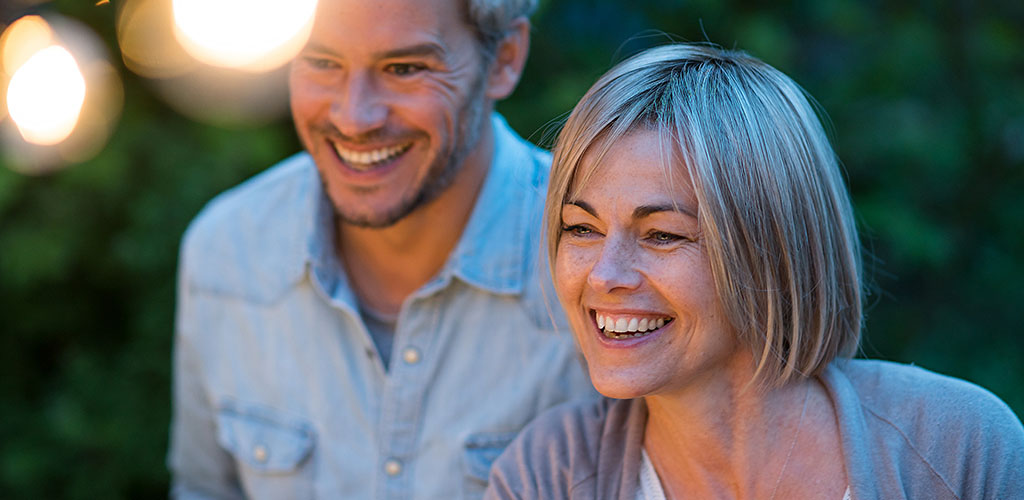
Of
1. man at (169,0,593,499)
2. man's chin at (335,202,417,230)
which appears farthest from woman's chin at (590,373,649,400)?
man's chin at (335,202,417,230)

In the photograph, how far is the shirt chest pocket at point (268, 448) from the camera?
2.39 metres

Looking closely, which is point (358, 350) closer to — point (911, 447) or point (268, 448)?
point (268, 448)

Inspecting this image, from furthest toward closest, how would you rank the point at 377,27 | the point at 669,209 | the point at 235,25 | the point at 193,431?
1. the point at 193,431
2. the point at 377,27
3. the point at 235,25
4. the point at 669,209

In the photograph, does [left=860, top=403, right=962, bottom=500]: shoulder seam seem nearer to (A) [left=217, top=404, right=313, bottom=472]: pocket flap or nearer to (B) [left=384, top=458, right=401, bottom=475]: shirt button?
(B) [left=384, top=458, right=401, bottom=475]: shirt button

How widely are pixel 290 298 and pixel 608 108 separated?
1156 mm

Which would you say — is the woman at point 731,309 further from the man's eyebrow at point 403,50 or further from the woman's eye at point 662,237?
the man's eyebrow at point 403,50

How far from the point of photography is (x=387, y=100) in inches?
84.8

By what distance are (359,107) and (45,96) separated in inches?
→ 25.2

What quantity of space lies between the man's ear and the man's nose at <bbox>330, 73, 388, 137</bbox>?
1.03 feet

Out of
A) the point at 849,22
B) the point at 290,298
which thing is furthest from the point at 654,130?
the point at 849,22

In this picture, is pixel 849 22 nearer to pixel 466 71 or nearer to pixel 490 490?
pixel 466 71

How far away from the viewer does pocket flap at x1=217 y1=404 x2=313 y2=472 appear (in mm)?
2389

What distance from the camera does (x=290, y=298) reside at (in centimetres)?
246

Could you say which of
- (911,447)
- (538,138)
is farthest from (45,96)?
(911,447)
